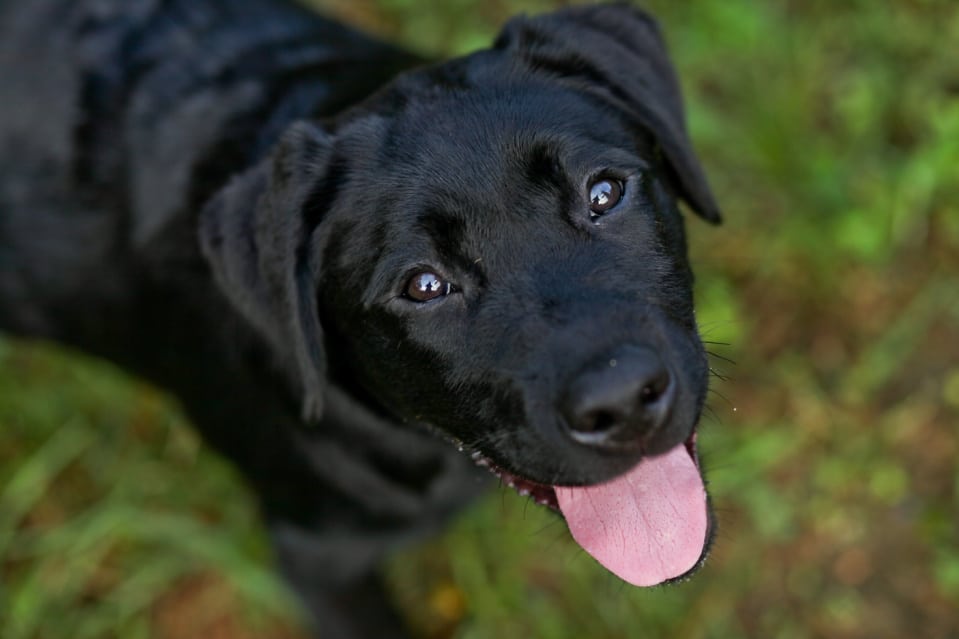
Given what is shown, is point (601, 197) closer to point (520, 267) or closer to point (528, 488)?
point (520, 267)

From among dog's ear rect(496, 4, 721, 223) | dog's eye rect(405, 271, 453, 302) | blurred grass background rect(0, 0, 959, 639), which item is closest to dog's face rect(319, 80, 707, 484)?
dog's eye rect(405, 271, 453, 302)

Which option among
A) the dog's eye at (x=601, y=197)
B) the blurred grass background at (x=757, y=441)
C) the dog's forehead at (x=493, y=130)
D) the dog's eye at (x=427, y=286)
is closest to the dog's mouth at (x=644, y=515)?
the dog's eye at (x=427, y=286)

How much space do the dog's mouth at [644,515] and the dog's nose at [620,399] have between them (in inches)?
12.3

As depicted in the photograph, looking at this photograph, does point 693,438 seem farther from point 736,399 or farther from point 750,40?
point 750,40

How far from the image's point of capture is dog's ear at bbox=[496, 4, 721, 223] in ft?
7.70

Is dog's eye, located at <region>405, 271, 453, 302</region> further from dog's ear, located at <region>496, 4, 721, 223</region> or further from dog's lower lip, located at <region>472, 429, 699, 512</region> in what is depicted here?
dog's ear, located at <region>496, 4, 721, 223</region>

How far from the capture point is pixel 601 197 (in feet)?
6.98

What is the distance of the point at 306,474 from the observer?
2812 millimetres

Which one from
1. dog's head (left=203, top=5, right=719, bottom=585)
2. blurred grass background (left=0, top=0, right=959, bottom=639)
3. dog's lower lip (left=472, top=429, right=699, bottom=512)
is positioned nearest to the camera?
dog's head (left=203, top=5, right=719, bottom=585)

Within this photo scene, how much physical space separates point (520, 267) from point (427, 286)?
21 cm

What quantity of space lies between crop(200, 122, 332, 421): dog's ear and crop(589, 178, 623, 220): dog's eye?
2.00 feet

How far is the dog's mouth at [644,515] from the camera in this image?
87.2 inches

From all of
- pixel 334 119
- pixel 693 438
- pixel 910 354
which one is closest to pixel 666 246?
pixel 693 438

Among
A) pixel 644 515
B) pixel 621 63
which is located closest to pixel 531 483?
pixel 644 515
